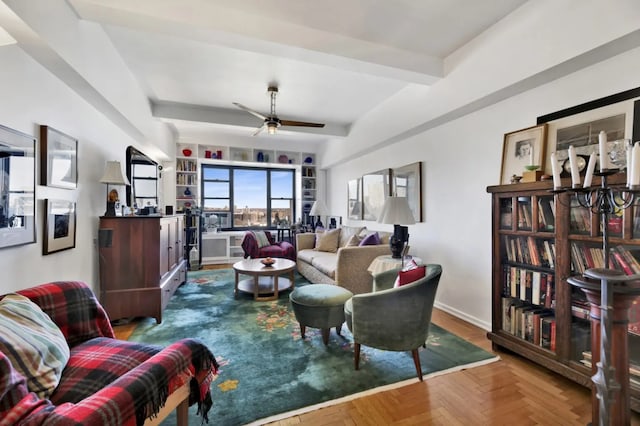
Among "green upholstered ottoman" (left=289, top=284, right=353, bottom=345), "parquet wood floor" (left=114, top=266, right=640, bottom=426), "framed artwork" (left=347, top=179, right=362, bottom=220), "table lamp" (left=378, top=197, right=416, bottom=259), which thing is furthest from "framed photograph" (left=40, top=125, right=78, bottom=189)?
"framed artwork" (left=347, top=179, right=362, bottom=220)

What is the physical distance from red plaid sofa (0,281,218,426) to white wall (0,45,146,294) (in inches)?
26.3

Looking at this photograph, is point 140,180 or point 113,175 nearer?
point 113,175

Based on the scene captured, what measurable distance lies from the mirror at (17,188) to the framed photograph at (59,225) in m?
0.17

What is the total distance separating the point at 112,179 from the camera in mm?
3062

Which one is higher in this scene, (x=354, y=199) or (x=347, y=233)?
(x=354, y=199)

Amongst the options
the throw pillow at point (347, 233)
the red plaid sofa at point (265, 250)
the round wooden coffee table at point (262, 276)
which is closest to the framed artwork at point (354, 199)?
the throw pillow at point (347, 233)

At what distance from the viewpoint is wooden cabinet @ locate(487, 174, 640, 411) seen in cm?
173

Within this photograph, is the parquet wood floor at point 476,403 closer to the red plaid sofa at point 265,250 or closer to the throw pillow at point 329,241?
the throw pillow at point 329,241

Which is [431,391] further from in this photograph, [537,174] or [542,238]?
[537,174]

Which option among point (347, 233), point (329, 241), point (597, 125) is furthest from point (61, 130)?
point (597, 125)

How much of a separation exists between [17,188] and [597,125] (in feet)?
13.2

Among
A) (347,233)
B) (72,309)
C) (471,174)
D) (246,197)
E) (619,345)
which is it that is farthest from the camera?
(246,197)

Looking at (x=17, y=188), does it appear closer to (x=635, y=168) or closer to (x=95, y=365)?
(x=95, y=365)

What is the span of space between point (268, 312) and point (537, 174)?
2.93 meters
